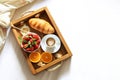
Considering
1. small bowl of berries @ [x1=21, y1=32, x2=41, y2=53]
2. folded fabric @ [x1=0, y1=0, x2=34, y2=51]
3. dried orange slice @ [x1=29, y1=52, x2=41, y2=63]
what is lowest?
dried orange slice @ [x1=29, y1=52, x2=41, y2=63]

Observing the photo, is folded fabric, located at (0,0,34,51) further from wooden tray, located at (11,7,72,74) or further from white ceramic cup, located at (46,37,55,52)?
white ceramic cup, located at (46,37,55,52)

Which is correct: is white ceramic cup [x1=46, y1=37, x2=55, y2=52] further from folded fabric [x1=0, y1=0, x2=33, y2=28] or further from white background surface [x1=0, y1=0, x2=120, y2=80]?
folded fabric [x1=0, y1=0, x2=33, y2=28]

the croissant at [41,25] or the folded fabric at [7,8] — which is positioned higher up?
the folded fabric at [7,8]

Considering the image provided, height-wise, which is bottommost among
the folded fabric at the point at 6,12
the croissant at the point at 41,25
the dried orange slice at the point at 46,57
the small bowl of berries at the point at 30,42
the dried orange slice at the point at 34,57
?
the dried orange slice at the point at 46,57

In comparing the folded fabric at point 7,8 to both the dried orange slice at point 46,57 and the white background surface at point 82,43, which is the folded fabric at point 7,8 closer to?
the white background surface at point 82,43

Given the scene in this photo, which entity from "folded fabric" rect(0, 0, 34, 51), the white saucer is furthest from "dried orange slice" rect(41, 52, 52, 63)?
"folded fabric" rect(0, 0, 34, 51)

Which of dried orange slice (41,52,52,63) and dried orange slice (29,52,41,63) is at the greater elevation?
dried orange slice (29,52,41,63)

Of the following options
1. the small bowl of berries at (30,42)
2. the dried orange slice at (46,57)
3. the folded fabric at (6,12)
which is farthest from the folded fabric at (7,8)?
the dried orange slice at (46,57)
